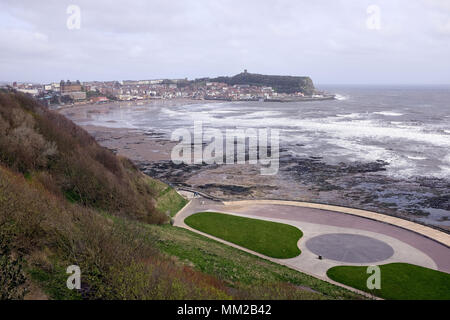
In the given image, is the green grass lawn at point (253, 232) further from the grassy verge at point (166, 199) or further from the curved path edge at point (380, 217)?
the curved path edge at point (380, 217)

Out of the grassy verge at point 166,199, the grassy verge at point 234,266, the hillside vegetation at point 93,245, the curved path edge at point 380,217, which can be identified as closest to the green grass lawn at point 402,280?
the grassy verge at point 234,266

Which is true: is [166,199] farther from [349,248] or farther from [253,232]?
[349,248]

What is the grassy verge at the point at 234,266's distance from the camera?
1708cm

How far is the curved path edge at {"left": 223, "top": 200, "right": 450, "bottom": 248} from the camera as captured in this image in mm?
25141

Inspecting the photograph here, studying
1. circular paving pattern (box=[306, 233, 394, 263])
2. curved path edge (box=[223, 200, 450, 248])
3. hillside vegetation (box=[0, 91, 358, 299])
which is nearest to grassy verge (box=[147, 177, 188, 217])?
hillside vegetation (box=[0, 91, 358, 299])

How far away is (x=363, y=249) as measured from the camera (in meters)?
23.4

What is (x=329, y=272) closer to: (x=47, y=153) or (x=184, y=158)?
(x=47, y=153)

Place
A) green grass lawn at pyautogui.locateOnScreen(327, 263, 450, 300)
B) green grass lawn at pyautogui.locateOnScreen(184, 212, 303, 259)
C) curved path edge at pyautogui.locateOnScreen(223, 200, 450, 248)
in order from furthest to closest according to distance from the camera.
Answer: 1. curved path edge at pyautogui.locateOnScreen(223, 200, 450, 248)
2. green grass lawn at pyautogui.locateOnScreen(184, 212, 303, 259)
3. green grass lawn at pyautogui.locateOnScreen(327, 263, 450, 300)

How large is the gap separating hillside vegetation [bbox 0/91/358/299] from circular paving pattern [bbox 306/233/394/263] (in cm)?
402

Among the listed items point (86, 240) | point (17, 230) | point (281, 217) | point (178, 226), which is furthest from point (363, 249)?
point (17, 230)

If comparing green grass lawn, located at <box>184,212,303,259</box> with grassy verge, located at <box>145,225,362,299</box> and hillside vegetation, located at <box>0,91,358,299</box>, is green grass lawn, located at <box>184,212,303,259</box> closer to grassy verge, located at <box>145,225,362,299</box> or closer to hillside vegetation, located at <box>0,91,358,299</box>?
grassy verge, located at <box>145,225,362,299</box>

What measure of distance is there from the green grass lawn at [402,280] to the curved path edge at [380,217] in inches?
198
